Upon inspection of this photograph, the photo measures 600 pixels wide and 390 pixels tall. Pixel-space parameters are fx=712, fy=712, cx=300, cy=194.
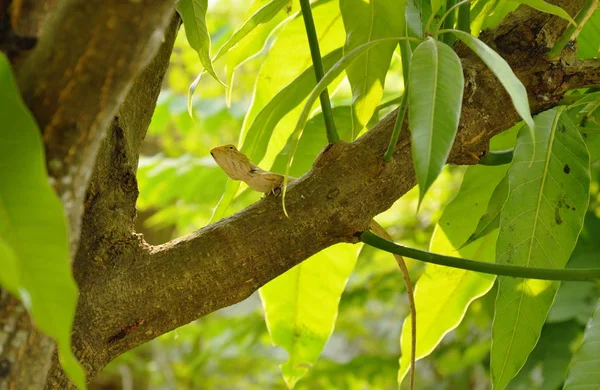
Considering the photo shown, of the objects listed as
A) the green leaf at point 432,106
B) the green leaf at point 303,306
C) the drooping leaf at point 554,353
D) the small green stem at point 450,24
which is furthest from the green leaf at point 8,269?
the drooping leaf at point 554,353

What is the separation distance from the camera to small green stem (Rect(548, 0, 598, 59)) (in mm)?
645

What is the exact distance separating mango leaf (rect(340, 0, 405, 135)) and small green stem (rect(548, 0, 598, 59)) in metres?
0.15

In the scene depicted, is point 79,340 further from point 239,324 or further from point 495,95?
point 239,324

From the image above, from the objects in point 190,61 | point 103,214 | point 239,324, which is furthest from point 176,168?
point 190,61

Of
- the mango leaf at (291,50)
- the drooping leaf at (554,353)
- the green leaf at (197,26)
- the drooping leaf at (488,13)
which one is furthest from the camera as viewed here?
the drooping leaf at (554,353)

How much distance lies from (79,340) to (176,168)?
1.26 metres

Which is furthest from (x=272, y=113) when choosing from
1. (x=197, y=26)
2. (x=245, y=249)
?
(x=245, y=249)

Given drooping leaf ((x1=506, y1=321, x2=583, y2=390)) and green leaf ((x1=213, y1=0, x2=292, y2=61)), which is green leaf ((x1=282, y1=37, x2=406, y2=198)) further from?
drooping leaf ((x1=506, y1=321, x2=583, y2=390))

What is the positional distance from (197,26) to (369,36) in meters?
0.18

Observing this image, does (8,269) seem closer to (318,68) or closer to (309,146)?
(318,68)

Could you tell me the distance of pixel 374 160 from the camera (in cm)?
59

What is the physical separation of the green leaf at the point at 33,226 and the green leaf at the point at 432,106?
0.21 m

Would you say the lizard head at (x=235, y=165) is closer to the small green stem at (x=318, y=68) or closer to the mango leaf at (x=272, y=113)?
the mango leaf at (x=272, y=113)

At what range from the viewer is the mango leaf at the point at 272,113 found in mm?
804
